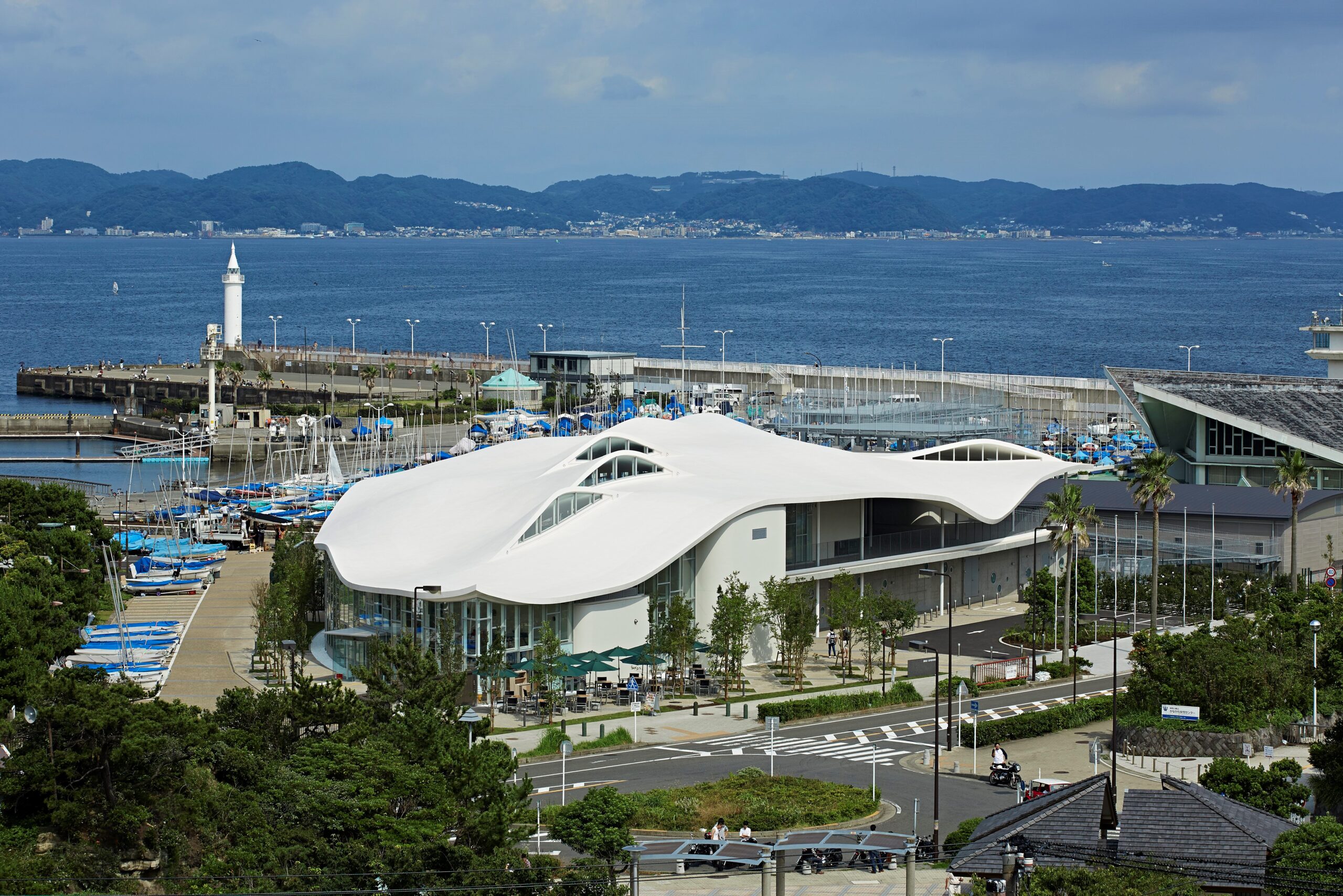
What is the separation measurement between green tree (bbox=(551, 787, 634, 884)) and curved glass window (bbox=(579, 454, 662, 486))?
26955 millimetres

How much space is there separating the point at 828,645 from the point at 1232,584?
17139mm

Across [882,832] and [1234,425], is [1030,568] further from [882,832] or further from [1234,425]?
[882,832]

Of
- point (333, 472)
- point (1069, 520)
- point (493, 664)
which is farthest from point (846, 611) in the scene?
point (333, 472)

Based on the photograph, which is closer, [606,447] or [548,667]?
[548,667]

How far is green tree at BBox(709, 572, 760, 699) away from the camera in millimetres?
50562

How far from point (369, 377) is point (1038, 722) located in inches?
3635

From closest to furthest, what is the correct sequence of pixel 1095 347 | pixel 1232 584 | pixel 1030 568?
pixel 1232 584, pixel 1030 568, pixel 1095 347

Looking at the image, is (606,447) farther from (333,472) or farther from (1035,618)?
(333,472)

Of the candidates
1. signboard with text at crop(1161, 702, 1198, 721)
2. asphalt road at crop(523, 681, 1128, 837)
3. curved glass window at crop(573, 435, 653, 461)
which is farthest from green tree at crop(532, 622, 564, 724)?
signboard with text at crop(1161, 702, 1198, 721)

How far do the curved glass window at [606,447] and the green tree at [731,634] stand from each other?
9117 millimetres

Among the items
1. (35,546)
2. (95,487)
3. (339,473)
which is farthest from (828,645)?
(95,487)

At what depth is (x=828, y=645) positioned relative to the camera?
187ft

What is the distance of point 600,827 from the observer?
29406 millimetres

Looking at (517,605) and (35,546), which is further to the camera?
(35,546)
